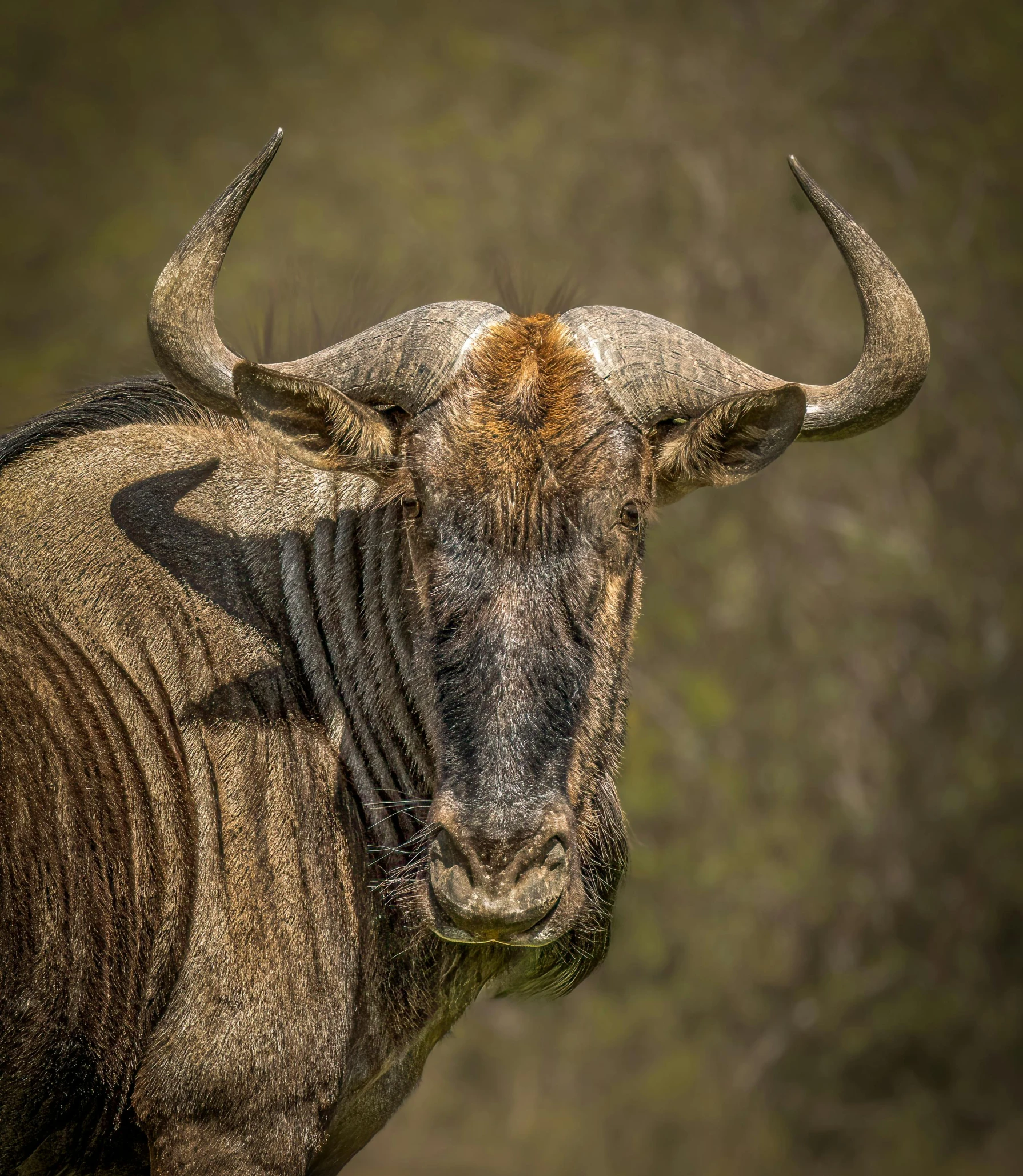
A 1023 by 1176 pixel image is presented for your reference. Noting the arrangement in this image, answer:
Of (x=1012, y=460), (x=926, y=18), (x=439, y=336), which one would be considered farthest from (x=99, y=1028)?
(x=926, y=18)

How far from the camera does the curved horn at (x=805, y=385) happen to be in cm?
370

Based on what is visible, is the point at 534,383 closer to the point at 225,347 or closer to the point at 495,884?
the point at 225,347

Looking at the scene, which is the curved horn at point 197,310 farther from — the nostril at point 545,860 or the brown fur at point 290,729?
the nostril at point 545,860

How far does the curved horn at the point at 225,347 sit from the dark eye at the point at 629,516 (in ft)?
2.19

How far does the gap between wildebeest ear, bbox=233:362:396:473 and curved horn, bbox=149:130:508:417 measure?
94 millimetres

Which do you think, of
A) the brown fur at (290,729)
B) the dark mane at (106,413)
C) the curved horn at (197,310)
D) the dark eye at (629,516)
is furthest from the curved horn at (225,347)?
the dark eye at (629,516)

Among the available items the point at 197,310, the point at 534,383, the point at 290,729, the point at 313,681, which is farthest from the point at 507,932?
the point at 197,310

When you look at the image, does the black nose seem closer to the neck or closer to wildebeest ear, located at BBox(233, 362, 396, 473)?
the neck

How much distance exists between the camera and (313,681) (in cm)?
381

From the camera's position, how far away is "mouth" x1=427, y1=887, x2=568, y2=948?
3.12 meters

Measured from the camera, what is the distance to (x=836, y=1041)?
9188 mm

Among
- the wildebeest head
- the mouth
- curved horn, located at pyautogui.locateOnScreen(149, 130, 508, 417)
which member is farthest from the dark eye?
the mouth

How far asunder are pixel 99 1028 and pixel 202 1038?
1.27 feet

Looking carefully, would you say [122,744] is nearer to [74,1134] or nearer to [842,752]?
[74,1134]
